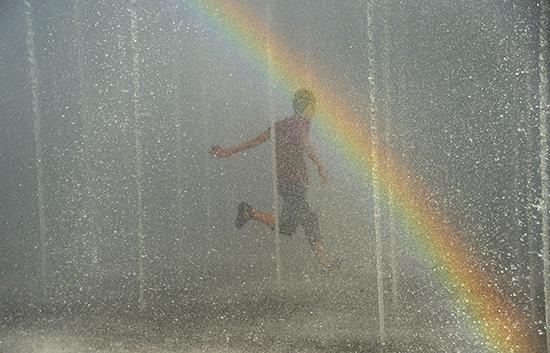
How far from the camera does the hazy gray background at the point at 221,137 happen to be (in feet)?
18.7

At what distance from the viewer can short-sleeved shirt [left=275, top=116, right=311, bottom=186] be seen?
4844 mm

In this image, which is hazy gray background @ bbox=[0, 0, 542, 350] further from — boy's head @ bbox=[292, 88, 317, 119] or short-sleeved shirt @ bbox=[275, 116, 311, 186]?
boy's head @ bbox=[292, 88, 317, 119]

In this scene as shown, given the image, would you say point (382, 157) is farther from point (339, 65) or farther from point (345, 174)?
point (339, 65)

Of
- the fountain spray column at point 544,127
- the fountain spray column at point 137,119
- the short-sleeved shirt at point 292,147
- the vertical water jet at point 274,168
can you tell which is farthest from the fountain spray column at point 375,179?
the fountain spray column at point 137,119

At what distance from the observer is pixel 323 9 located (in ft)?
22.4

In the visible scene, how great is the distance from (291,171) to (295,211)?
1.01 feet

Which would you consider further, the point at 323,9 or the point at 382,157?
the point at 323,9

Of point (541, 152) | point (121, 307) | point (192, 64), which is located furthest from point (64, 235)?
point (541, 152)

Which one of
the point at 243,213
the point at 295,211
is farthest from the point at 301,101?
the point at 243,213

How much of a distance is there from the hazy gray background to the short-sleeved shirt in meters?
0.73

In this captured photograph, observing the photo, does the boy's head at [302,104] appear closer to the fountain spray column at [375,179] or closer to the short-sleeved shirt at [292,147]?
the short-sleeved shirt at [292,147]

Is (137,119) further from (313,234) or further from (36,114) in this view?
(313,234)

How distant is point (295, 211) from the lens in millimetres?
4938

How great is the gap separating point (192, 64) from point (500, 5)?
318 centimetres
